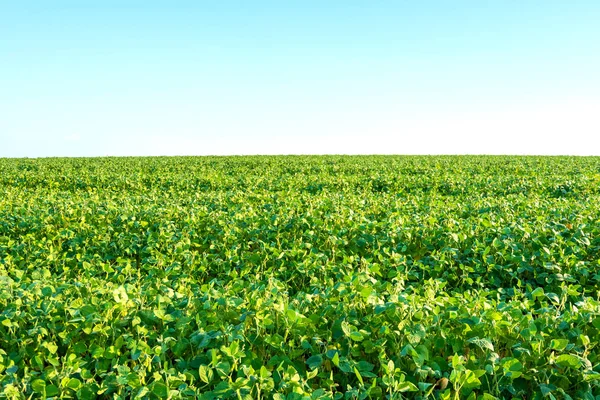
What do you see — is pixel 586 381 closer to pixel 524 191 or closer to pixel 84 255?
pixel 84 255

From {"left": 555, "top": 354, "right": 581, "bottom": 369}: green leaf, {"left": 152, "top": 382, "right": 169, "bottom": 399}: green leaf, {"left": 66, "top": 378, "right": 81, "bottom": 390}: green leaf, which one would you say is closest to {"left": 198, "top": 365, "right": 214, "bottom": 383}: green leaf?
{"left": 152, "top": 382, "right": 169, "bottom": 399}: green leaf

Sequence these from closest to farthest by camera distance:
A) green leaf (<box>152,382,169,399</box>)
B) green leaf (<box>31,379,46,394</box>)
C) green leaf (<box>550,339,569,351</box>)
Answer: green leaf (<box>152,382,169,399</box>) → green leaf (<box>31,379,46,394</box>) → green leaf (<box>550,339,569,351</box>)

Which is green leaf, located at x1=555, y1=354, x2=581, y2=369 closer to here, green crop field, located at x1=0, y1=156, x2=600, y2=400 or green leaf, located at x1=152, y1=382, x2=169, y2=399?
green crop field, located at x1=0, y1=156, x2=600, y2=400

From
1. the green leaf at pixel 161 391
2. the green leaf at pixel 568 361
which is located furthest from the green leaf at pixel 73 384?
the green leaf at pixel 568 361

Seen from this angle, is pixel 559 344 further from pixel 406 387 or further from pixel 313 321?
pixel 313 321

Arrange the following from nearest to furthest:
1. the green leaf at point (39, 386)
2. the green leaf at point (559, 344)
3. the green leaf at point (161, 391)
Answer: the green leaf at point (161, 391) → the green leaf at point (39, 386) → the green leaf at point (559, 344)

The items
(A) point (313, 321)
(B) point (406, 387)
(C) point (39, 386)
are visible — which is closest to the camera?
(B) point (406, 387)

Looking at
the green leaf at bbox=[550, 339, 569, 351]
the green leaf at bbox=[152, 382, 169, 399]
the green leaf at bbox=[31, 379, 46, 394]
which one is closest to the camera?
the green leaf at bbox=[152, 382, 169, 399]

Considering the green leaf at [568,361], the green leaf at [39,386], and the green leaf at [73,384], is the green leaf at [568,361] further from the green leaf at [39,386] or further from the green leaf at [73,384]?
the green leaf at [39,386]

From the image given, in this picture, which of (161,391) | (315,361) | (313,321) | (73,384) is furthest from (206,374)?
(313,321)

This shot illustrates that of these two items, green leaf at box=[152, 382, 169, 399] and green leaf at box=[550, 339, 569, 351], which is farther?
green leaf at box=[550, 339, 569, 351]

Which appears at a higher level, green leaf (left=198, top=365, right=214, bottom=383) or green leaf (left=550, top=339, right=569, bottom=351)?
green leaf (left=550, top=339, right=569, bottom=351)

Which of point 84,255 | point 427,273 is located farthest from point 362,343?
point 84,255

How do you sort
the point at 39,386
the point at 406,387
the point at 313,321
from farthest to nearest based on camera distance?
the point at 313,321
the point at 39,386
the point at 406,387
